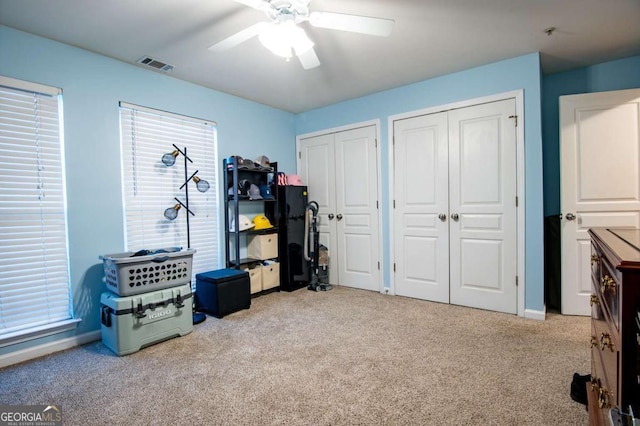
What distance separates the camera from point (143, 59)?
284 centimetres

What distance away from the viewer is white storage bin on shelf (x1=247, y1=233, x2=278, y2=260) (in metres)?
3.85

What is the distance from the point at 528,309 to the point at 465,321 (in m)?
0.65

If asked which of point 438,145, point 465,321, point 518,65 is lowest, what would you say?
point 465,321

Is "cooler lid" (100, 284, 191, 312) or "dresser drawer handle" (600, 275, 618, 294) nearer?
"dresser drawer handle" (600, 275, 618, 294)

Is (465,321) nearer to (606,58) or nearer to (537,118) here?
(537,118)

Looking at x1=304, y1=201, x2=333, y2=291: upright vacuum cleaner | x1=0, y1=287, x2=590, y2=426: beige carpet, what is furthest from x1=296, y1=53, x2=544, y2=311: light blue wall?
x1=304, y1=201, x2=333, y2=291: upright vacuum cleaner

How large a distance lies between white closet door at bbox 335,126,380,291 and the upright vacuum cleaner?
0.31 meters

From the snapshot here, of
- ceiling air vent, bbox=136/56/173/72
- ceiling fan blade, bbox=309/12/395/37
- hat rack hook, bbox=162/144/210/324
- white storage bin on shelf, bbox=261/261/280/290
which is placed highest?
ceiling air vent, bbox=136/56/173/72

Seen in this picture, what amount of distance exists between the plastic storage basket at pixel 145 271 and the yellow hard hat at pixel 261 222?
45.3 inches

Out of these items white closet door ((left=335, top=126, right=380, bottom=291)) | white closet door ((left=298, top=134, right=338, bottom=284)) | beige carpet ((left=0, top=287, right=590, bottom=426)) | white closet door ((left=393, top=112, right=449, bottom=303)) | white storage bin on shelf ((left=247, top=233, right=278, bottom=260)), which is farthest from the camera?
white closet door ((left=298, top=134, right=338, bottom=284))

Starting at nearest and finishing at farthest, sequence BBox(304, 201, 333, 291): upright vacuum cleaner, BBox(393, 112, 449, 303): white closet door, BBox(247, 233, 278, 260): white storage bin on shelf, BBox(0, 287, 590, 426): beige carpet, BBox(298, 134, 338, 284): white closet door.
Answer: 1. BBox(0, 287, 590, 426): beige carpet
2. BBox(393, 112, 449, 303): white closet door
3. BBox(247, 233, 278, 260): white storage bin on shelf
4. BBox(304, 201, 333, 291): upright vacuum cleaner
5. BBox(298, 134, 338, 284): white closet door

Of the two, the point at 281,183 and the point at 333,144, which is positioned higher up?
the point at 333,144

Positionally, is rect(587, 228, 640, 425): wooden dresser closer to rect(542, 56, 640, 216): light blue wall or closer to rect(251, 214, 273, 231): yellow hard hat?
rect(542, 56, 640, 216): light blue wall

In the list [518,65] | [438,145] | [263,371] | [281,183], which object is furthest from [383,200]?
[263,371]
